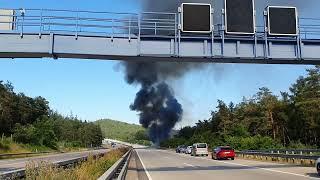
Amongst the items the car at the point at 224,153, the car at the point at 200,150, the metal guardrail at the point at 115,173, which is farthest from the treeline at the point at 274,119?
the metal guardrail at the point at 115,173

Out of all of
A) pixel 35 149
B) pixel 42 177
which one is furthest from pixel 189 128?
pixel 42 177

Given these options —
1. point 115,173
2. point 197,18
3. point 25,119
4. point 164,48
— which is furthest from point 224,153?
point 25,119

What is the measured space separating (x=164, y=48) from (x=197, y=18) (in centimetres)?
253

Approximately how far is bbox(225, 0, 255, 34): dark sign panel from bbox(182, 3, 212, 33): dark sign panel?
107 cm

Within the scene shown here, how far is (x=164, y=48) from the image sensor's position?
92.3 ft

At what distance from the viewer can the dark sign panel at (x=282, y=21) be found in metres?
28.0

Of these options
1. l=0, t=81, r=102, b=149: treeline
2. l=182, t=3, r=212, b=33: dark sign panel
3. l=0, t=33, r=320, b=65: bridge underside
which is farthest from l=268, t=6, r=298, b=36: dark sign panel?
l=0, t=81, r=102, b=149: treeline

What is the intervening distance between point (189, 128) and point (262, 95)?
160ft

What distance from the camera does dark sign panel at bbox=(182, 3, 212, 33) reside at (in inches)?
1072

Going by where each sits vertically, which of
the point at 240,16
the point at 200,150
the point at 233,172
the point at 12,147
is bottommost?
the point at 233,172

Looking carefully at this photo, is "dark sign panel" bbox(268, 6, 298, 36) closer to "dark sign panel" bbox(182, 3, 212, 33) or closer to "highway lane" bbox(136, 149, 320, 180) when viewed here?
"dark sign panel" bbox(182, 3, 212, 33)

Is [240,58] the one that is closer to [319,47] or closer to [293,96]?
[319,47]

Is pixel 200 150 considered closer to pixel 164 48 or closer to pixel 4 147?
pixel 4 147

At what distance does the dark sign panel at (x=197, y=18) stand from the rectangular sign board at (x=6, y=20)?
9307mm
